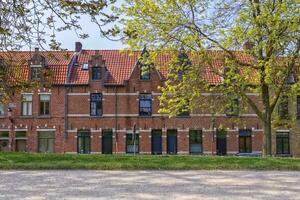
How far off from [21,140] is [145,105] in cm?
1026

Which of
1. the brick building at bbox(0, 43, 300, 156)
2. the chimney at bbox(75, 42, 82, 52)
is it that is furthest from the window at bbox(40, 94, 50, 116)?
the chimney at bbox(75, 42, 82, 52)

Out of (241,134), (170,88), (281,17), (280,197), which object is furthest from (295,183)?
(241,134)

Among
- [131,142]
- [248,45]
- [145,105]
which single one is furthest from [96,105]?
[248,45]

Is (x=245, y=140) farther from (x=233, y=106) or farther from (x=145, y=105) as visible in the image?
(x=233, y=106)

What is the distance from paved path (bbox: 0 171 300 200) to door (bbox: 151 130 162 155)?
890 inches

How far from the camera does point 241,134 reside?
37.6 meters

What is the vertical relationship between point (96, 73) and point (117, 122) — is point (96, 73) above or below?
above

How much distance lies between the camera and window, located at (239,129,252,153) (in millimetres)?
37531

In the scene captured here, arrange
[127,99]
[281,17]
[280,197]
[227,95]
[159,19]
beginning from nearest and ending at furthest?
[280,197]
[281,17]
[159,19]
[227,95]
[127,99]

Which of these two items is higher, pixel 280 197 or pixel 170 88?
pixel 170 88

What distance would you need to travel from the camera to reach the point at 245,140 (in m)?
37.7

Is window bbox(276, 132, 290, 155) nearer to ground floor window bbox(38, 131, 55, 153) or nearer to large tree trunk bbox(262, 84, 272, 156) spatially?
large tree trunk bbox(262, 84, 272, 156)

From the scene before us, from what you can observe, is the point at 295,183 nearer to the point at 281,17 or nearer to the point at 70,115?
the point at 281,17

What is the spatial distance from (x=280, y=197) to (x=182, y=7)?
14087 millimetres
